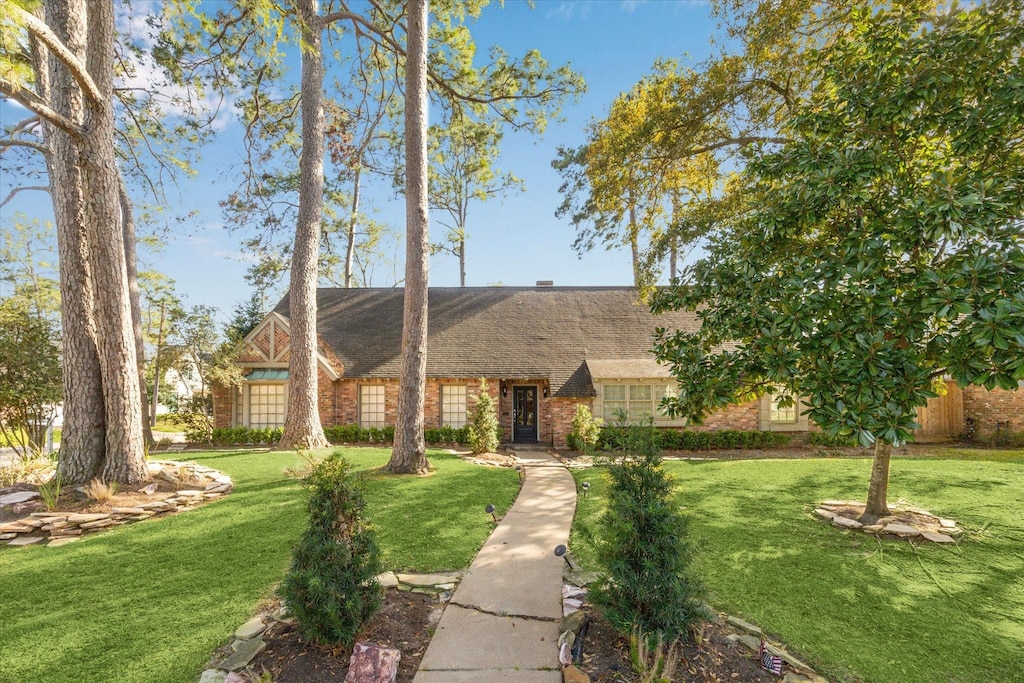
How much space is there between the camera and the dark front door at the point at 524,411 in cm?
1734

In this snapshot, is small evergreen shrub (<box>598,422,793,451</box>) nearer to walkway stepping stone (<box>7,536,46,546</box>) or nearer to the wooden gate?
the wooden gate

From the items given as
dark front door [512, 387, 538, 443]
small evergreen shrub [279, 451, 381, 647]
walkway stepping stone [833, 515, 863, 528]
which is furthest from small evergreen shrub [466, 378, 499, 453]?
small evergreen shrub [279, 451, 381, 647]

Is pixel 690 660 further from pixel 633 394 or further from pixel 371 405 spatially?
pixel 371 405

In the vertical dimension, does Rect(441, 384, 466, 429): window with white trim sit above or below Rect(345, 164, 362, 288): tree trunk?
below

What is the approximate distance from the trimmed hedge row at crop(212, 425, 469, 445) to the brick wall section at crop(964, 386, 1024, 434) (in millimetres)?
18584

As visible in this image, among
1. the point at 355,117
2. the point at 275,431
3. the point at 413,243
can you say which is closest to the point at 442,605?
the point at 413,243

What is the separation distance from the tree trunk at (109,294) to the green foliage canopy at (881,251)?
29.8 ft

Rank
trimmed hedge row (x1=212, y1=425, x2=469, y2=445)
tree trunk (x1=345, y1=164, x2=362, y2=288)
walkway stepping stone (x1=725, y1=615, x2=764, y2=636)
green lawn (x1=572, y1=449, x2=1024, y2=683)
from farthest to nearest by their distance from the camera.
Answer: tree trunk (x1=345, y1=164, x2=362, y2=288) < trimmed hedge row (x1=212, y1=425, x2=469, y2=445) < walkway stepping stone (x1=725, y1=615, x2=764, y2=636) < green lawn (x1=572, y1=449, x2=1024, y2=683)

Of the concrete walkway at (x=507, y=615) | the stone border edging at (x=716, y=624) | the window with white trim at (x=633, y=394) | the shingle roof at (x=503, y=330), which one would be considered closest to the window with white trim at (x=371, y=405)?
the shingle roof at (x=503, y=330)

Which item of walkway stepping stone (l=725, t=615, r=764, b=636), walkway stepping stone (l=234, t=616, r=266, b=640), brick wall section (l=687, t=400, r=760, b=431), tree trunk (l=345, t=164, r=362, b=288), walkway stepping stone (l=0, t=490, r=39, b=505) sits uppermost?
tree trunk (l=345, t=164, r=362, b=288)

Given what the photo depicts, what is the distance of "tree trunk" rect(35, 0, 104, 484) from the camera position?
7773mm

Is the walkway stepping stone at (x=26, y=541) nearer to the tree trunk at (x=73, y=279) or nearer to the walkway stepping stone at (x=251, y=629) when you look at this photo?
the tree trunk at (x=73, y=279)

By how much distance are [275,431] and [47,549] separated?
972 cm

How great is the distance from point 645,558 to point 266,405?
55.2ft
